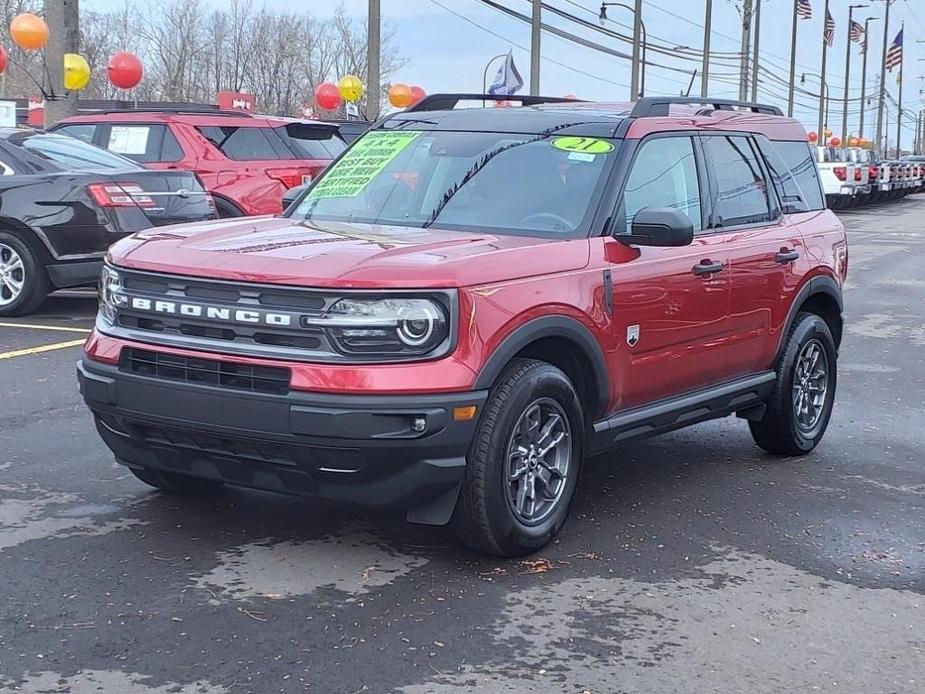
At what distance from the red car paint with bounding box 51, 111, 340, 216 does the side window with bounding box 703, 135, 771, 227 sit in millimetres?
8101

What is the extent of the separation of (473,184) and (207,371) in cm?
171

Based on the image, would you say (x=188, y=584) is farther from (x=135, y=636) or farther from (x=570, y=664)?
(x=570, y=664)

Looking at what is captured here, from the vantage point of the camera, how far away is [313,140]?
1527 cm

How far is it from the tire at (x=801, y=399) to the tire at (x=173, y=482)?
2.96m

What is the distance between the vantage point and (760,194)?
667 cm

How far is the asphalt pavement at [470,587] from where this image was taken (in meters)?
3.93

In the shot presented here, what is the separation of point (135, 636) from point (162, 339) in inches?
45.7

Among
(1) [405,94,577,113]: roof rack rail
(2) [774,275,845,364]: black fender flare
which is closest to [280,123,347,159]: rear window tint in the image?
(1) [405,94,577,113]: roof rack rail

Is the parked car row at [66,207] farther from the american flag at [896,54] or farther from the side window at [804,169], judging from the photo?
the american flag at [896,54]

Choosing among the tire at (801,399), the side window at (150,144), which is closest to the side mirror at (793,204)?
the tire at (801,399)

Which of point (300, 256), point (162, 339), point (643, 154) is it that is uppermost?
point (643, 154)

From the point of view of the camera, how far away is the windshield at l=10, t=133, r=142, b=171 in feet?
35.7

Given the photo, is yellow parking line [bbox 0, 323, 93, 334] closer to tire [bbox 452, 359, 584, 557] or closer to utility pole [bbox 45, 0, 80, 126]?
tire [bbox 452, 359, 584, 557]

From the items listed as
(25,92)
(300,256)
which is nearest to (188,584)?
(300,256)
